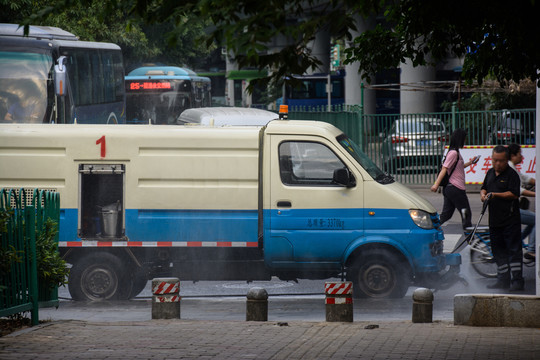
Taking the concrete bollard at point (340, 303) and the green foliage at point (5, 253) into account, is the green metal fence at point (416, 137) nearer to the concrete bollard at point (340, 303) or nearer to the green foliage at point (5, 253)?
the concrete bollard at point (340, 303)

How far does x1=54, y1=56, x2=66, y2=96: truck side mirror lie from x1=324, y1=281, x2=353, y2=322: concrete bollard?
11.3m

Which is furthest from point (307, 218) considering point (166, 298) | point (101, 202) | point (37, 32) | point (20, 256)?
point (37, 32)

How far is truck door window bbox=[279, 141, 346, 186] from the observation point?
415 inches

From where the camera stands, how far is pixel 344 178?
410 inches

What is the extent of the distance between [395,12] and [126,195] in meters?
3.80

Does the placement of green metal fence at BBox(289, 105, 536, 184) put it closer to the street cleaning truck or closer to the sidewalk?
the street cleaning truck

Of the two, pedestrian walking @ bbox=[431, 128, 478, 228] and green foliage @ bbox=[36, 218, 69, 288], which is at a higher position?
pedestrian walking @ bbox=[431, 128, 478, 228]

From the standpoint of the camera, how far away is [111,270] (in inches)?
423

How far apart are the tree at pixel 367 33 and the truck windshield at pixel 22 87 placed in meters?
11.6

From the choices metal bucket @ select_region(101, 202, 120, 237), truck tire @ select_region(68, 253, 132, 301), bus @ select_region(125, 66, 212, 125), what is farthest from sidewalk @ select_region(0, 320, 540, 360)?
bus @ select_region(125, 66, 212, 125)

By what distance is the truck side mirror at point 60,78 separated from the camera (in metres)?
19.0

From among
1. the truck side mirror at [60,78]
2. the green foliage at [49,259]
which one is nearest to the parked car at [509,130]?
the truck side mirror at [60,78]

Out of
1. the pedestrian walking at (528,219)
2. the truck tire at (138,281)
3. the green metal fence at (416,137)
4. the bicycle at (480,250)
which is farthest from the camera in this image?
the green metal fence at (416,137)

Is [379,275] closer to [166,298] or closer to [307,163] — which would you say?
[307,163]
